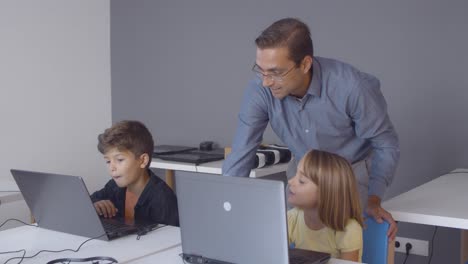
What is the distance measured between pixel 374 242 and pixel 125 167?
→ 3.22ft

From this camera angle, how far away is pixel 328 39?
3.38 metres

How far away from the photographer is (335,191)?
1806 millimetres

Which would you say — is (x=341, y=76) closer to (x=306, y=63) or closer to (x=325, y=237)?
(x=306, y=63)

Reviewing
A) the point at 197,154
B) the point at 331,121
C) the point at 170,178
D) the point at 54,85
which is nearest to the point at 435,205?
the point at 331,121

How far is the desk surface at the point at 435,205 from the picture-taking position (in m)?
1.91

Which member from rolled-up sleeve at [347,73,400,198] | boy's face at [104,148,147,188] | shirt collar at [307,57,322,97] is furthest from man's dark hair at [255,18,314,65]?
boy's face at [104,148,147,188]

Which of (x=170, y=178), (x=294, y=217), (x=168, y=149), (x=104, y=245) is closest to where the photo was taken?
(x=104, y=245)

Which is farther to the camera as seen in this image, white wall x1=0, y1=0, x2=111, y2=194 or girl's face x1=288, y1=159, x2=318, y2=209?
white wall x1=0, y1=0, x2=111, y2=194

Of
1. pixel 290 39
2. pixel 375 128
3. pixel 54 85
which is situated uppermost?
pixel 290 39

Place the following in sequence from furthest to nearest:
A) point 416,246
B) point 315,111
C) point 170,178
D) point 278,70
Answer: point 170,178 → point 416,246 → point 315,111 → point 278,70

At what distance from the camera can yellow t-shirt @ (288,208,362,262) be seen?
5.75 feet

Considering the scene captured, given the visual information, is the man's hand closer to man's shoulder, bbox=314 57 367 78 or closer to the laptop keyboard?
man's shoulder, bbox=314 57 367 78

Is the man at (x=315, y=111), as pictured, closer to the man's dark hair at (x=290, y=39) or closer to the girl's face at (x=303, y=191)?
the man's dark hair at (x=290, y=39)

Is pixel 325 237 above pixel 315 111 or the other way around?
the other way around
